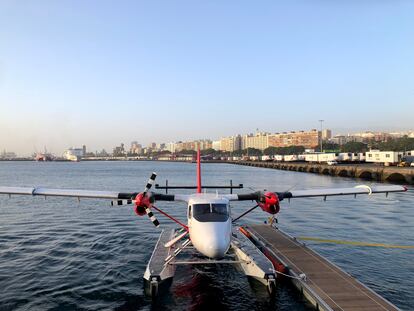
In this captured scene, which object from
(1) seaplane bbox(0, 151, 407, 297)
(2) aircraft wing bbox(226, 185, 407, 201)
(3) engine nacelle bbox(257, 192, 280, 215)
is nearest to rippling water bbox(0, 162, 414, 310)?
(1) seaplane bbox(0, 151, 407, 297)

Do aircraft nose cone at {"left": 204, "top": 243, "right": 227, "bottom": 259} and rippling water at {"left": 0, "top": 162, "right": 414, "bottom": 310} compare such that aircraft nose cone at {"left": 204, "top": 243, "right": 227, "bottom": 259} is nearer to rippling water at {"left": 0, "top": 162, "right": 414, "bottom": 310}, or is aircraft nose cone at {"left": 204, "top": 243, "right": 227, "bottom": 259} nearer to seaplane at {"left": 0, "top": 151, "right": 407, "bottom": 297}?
seaplane at {"left": 0, "top": 151, "right": 407, "bottom": 297}

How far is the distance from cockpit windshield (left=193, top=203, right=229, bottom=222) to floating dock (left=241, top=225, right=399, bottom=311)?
13.8 ft

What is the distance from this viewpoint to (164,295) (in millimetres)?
15289

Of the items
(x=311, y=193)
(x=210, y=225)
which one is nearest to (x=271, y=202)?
(x=311, y=193)

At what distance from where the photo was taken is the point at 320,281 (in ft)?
48.8

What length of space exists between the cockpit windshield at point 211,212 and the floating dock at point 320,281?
13.8 feet

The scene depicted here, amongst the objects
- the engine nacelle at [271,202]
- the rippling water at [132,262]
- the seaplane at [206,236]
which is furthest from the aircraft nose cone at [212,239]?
the engine nacelle at [271,202]

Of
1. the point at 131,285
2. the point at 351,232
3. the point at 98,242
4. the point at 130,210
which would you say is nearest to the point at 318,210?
the point at 351,232

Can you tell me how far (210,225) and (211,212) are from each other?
2.52 feet

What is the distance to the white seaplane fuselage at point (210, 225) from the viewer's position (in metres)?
14.2

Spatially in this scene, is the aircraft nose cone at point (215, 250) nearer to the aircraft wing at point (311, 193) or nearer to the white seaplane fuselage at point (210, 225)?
the white seaplane fuselage at point (210, 225)

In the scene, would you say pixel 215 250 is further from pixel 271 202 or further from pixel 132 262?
pixel 132 262

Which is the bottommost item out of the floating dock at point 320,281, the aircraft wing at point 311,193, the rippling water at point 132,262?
the rippling water at point 132,262

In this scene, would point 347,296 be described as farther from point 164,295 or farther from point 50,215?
point 50,215
